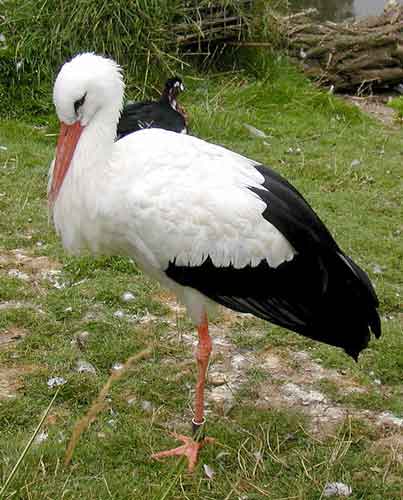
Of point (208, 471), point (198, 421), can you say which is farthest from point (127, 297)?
point (208, 471)

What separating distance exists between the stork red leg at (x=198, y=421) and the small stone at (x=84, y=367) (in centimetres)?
61

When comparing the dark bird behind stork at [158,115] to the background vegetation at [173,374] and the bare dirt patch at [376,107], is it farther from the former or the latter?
the bare dirt patch at [376,107]

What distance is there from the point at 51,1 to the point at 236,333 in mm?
4777

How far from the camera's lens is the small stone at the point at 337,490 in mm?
3471

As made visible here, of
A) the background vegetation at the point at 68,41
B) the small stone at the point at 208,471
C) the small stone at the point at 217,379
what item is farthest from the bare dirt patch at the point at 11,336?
the background vegetation at the point at 68,41

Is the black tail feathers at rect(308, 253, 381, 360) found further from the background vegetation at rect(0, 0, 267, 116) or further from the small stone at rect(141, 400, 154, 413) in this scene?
the background vegetation at rect(0, 0, 267, 116)

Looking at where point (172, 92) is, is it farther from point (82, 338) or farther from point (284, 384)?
point (284, 384)

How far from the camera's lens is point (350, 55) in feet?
31.0

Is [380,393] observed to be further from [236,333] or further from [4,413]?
[4,413]

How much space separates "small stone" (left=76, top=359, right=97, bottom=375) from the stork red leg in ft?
1.99

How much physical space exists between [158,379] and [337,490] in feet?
3.53

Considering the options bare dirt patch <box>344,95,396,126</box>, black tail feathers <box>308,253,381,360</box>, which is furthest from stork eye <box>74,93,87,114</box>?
bare dirt patch <box>344,95,396,126</box>

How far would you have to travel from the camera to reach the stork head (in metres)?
3.45

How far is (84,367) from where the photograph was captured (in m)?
4.22
